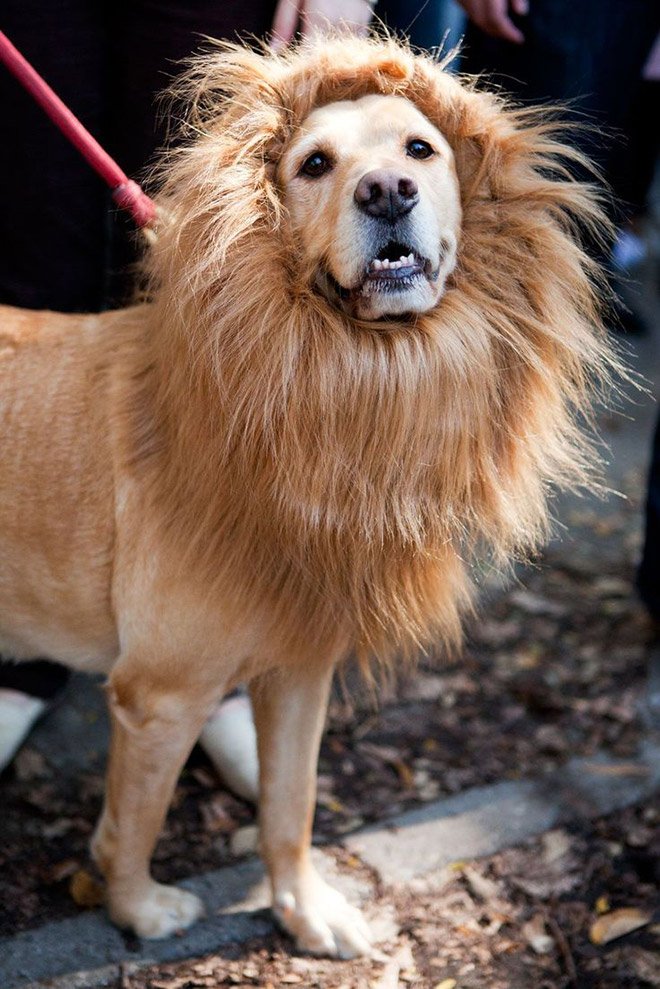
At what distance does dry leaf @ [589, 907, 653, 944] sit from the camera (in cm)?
213

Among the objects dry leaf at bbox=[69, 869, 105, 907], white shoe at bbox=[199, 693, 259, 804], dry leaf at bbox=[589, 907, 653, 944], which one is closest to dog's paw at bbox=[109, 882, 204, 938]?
dry leaf at bbox=[69, 869, 105, 907]

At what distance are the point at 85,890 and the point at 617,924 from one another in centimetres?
107

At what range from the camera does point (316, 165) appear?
64.1 inches

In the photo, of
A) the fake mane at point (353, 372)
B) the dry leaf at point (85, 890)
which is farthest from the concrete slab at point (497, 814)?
the fake mane at point (353, 372)

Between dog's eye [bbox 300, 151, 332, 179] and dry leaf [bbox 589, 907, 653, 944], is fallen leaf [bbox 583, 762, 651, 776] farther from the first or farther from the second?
dog's eye [bbox 300, 151, 332, 179]

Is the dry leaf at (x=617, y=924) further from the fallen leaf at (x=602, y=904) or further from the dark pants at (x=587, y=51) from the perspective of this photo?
the dark pants at (x=587, y=51)

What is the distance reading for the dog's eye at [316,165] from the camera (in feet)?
5.33

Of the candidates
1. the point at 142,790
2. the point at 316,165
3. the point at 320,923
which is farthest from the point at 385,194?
the point at 320,923

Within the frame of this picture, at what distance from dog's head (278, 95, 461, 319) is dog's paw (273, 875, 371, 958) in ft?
3.81

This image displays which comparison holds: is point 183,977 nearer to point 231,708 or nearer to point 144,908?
point 144,908

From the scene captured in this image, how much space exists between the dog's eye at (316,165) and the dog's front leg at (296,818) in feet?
2.87

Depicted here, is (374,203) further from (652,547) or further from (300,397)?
(652,547)

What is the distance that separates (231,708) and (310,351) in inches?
48.9

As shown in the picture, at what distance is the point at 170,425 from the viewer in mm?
1697
